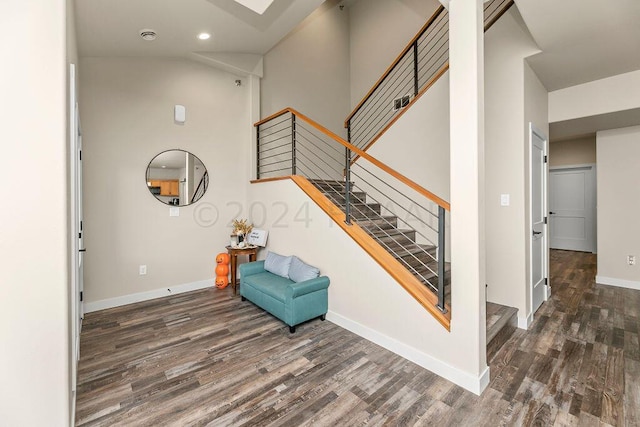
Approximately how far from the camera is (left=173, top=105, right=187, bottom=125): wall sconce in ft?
12.8

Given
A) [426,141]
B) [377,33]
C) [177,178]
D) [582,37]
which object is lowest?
[177,178]

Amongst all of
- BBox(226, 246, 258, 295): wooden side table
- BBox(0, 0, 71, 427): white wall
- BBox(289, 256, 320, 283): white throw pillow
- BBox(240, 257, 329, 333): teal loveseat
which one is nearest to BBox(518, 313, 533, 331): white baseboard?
BBox(240, 257, 329, 333): teal loveseat

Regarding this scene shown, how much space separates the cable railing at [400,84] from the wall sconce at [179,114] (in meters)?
2.34

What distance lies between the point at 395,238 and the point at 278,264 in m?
1.45

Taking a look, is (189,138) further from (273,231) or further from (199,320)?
(199,320)

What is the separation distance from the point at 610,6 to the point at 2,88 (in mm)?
3871

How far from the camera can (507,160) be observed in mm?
3029

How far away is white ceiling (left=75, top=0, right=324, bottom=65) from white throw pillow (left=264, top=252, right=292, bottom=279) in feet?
8.77

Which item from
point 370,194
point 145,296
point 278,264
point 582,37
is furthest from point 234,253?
point 582,37

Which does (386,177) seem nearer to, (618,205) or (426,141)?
(426,141)

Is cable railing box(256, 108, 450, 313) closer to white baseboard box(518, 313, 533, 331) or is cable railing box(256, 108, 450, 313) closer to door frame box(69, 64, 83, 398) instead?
white baseboard box(518, 313, 533, 331)

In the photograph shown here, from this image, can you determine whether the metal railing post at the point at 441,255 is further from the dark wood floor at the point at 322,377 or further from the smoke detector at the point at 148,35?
the smoke detector at the point at 148,35

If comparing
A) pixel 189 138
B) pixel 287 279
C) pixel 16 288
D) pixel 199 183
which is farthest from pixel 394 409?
pixel 189 138

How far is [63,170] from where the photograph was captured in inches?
55.7
